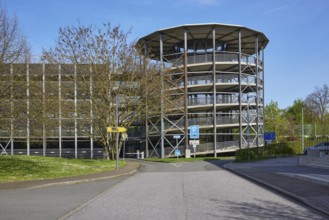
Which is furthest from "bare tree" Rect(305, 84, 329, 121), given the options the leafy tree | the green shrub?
the green shrub

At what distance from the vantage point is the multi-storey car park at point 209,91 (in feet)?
181

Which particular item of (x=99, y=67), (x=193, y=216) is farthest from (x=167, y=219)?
(x=99, y=67)

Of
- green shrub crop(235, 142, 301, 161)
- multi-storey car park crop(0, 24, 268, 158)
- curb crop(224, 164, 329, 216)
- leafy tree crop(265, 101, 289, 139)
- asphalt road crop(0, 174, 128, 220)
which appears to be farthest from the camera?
leafy tree crop(265, 101, 289, 139)

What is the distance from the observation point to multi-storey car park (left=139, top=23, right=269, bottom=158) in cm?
5506

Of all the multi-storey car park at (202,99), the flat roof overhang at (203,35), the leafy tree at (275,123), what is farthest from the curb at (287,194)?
the leafy tree at (275,123)

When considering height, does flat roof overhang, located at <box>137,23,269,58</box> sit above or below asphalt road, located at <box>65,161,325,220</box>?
above

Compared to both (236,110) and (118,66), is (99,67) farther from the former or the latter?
(236,110)

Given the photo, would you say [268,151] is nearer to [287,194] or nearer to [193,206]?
[287,194]

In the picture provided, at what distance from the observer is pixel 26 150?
200 ft

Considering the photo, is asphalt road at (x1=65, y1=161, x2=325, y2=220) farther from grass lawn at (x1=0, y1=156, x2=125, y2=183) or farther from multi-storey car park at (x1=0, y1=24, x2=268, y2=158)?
multi-storey car park at (x1=0, y1=24, x2=268, y2=158)

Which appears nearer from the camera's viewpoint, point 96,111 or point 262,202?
point 262,202

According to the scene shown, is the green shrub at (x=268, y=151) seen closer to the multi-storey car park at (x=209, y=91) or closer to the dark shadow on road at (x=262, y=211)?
the multi-storey car park at (x=209, y=91)

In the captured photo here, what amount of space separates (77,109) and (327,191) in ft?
86.6

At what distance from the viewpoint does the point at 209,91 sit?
59781 mm
